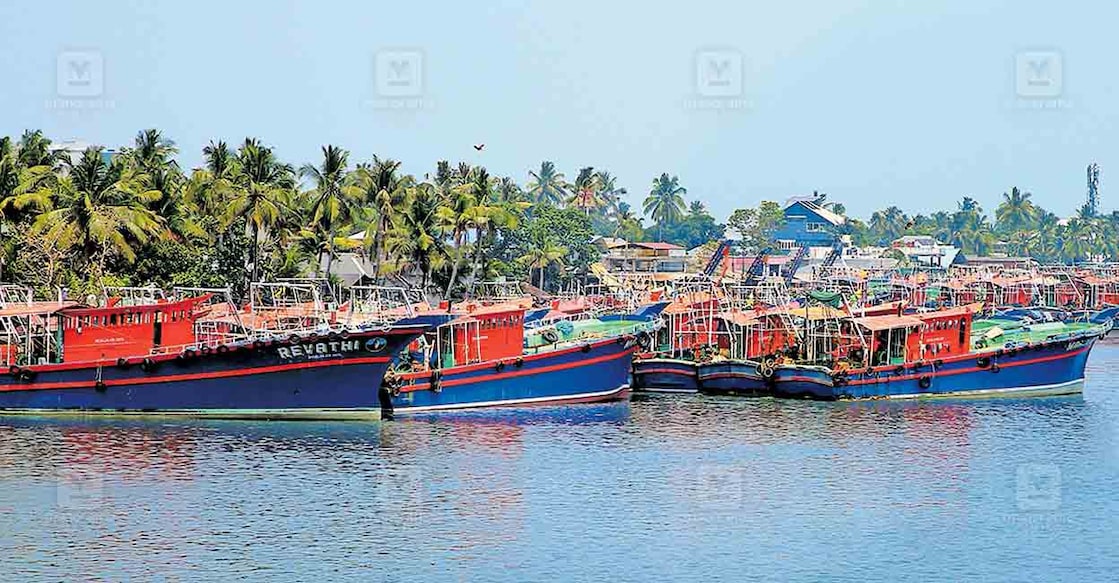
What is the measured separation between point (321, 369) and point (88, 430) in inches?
269

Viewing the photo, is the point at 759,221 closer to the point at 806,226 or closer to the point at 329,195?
the point at 806,226

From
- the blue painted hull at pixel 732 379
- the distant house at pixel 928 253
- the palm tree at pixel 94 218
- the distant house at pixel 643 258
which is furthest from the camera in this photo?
the distant house at pixel 928 253

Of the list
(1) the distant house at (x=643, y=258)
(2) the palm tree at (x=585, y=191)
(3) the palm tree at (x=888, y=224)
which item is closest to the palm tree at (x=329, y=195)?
(1) the distant house at (x=643, y=258)

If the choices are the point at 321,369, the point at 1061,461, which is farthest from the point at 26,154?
the point at 1061,461

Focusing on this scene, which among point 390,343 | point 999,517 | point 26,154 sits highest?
point 26,154

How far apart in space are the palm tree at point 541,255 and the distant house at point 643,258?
1843 cm

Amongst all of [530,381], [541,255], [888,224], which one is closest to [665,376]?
[530,381]

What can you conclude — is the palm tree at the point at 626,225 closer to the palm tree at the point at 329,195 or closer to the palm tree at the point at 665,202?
the palm tree at the point at 665,202

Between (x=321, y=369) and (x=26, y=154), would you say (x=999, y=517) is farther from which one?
(x=26, y=154)

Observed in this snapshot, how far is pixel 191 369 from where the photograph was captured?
5119cm

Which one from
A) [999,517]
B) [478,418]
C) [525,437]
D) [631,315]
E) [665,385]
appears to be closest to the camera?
[999,517]

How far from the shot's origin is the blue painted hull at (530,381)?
54.0m

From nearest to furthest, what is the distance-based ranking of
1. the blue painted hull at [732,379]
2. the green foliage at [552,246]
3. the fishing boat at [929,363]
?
the fishing boat at [929,363], the blue painted hull at [732,379], the green foliage at [552,246]

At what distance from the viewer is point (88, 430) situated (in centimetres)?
4931
